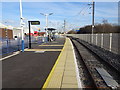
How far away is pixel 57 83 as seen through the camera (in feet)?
15.8

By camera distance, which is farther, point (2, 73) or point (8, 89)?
point (2, 73)

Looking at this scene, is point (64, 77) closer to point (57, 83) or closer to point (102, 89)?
point (57, 83)

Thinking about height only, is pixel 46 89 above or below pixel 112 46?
below

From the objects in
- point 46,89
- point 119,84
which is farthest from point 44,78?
point 119,84

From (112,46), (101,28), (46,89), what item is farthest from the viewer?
(101,28)

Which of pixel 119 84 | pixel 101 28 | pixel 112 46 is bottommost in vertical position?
pixel 119 84

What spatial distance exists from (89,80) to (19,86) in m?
2.77

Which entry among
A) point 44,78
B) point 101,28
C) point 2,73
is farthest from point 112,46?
point 101,28

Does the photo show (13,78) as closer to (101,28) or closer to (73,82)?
(73,82)

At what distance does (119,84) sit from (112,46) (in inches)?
356

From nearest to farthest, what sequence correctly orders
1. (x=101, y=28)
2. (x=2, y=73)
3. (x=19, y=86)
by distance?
1. (x=19, y=86)
2. (x=2, y=73)
3. (x=101, y=28)

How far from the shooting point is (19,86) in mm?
4602

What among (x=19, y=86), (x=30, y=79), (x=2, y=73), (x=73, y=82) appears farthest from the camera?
(x=2, y=73)

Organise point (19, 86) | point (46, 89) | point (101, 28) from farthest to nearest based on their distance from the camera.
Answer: point (101, 28) → point (19, 86) → point (46, 89)
